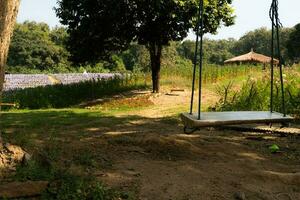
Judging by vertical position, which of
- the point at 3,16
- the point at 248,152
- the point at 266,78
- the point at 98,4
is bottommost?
the point at 248,152

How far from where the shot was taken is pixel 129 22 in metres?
15.3

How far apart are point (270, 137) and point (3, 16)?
494 centimetres

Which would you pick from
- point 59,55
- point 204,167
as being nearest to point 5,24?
point 204,167

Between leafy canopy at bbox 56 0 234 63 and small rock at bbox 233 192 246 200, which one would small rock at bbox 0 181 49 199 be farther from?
leafy canopy at bbox 56 0 234 63

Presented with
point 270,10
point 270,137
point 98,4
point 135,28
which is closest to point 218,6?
point 135,28

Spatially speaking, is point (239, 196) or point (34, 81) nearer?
point (239, 196)

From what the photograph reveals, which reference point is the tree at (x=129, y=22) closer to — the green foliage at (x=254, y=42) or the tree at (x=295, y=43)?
the tree at (x=295, y=43)

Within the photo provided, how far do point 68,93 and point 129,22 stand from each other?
3735 millimetres

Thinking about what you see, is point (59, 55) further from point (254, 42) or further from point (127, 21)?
point (127, 21)

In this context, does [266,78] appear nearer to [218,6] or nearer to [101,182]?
[218,6]

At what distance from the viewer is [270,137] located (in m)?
7.57

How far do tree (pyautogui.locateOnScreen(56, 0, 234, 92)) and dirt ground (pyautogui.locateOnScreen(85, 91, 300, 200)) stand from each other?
764 centimetres

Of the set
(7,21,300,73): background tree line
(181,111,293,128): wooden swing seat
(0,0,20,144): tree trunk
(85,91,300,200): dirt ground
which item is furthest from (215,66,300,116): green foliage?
(7,21,300,73): background tree line

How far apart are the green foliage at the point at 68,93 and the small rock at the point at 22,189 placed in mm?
10814
